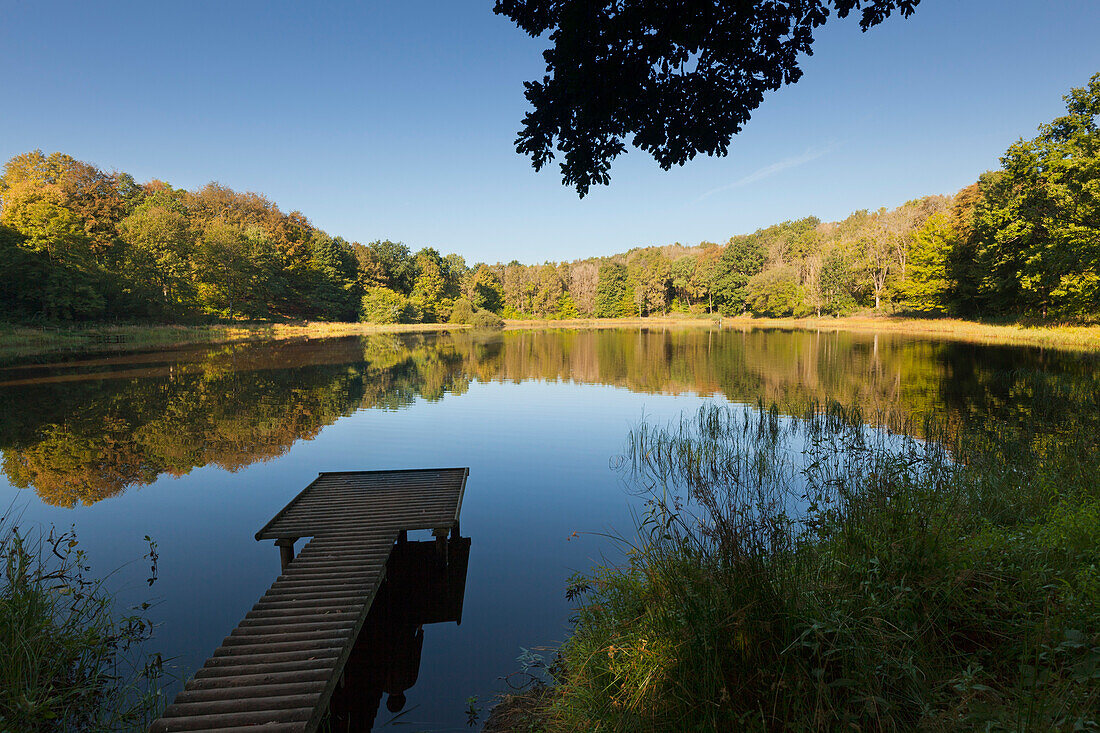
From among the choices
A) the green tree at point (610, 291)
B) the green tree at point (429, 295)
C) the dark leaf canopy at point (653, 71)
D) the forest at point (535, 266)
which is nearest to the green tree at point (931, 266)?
the forest at point (535, 266)

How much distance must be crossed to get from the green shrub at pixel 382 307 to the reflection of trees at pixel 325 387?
34.7m

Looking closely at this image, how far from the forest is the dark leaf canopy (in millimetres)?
32392

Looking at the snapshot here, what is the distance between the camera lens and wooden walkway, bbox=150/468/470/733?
340cm

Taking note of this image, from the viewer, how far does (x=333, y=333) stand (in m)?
57.7

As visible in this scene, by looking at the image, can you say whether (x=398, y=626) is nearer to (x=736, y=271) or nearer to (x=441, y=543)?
(x=441, y=543)

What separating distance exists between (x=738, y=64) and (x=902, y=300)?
60.0 m

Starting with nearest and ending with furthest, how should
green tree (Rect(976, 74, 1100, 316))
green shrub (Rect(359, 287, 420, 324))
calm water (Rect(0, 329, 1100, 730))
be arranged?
1. calm water (Rect(0, 329, 1100, 730))
2. green tree (Rect(976, 74, 1100, 316))
3. green shrub (Rect(359, 287, 420, 324))

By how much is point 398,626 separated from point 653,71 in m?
6.32

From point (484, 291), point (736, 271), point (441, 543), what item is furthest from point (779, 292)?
point (441, 543)

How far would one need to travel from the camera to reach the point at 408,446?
512 inches

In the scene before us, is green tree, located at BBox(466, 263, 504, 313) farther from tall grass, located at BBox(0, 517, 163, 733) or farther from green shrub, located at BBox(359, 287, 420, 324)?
tall grass, located at BBox(0, 517, 163, 733)

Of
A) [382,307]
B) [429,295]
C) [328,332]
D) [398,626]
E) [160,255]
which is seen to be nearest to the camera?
[398,626]

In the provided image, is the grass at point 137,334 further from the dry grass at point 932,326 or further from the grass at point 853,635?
the grass at point 853,635

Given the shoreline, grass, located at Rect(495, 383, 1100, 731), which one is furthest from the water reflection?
the shoreline
